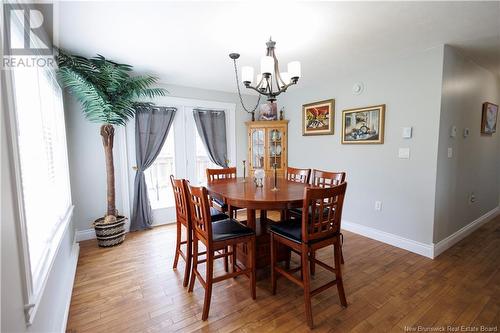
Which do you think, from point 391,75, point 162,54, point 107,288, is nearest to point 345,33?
point 391,75

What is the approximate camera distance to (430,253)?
2520 mm

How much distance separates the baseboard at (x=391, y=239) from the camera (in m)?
2.57

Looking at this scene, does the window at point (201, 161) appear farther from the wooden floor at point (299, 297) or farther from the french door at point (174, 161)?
the wooden floor at point (299, 297)

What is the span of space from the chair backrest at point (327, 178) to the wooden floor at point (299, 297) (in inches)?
33.2

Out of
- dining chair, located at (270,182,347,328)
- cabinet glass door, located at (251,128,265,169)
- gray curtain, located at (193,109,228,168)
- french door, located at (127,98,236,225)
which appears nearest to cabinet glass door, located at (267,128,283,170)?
cabinet glass door, located at (251,128,265,169)

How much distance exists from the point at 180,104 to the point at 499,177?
550 centimetres

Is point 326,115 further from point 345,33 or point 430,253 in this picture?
point 430,253

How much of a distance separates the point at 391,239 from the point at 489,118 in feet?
7.54

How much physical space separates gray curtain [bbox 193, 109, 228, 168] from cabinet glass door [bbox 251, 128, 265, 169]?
546mm

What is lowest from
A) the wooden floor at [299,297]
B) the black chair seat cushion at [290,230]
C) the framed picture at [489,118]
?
the wooden floor at [299,297]

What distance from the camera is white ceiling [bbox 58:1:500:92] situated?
1.70 metres

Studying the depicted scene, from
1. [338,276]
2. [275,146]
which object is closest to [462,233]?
[338,276]

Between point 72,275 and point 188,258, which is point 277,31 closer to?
point 188,258

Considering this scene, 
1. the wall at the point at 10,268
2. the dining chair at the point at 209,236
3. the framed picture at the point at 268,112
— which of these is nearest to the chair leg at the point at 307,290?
the dining chair at the point at 209,236
